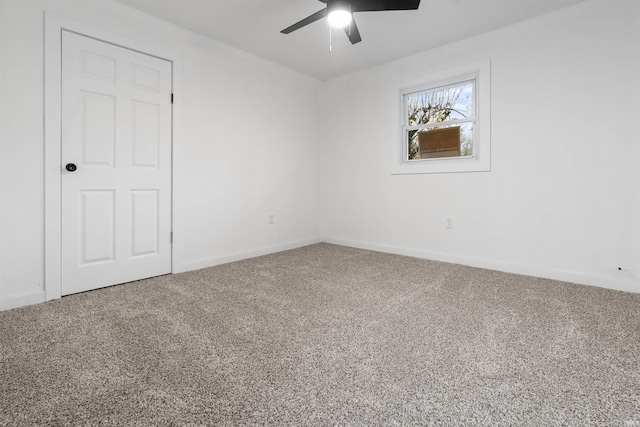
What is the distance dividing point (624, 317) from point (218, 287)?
2750mm

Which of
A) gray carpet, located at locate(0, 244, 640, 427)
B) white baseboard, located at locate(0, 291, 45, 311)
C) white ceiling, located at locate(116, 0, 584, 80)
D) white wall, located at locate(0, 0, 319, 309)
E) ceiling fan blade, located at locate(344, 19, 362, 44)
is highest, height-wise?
white ceiling, located at locate(116, 0, 584, 80)

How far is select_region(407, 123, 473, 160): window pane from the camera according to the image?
3.21 metres

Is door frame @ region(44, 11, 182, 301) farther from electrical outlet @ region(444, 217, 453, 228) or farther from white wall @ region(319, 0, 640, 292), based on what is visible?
electrical outlet @ region(444, 217, 453, 228)

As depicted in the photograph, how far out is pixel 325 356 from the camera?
141 centimetres

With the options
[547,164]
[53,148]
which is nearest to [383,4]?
[547,164]

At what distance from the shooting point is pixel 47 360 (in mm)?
1372

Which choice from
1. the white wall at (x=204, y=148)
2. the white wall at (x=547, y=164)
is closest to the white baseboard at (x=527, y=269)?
the white wall at (x=547, y=164)

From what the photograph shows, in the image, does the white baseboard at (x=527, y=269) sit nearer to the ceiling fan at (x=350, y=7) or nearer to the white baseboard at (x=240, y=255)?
the white baseboard at (x=240, y=255)

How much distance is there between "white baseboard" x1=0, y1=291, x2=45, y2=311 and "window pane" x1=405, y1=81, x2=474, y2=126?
3758 millimetres

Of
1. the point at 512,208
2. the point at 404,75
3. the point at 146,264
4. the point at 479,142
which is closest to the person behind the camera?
the point at 146,264

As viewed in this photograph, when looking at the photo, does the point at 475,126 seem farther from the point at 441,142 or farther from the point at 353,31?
the point at 353,31

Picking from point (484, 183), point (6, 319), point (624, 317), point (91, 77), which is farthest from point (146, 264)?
point (624, 317)

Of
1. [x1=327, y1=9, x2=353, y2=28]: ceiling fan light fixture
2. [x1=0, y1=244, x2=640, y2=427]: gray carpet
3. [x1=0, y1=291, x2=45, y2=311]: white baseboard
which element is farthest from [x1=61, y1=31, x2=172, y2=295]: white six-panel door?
[x1=327, y1=9, x2=353, y2=28]: ceiling fan light fixture

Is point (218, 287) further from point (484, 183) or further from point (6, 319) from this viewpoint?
point (484, 183)
